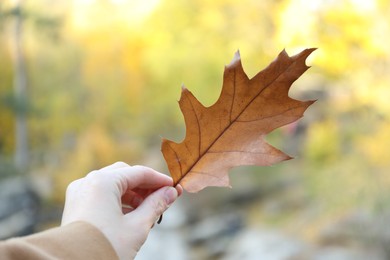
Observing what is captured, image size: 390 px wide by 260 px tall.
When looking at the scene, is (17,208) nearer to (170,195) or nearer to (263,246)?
(263,246)

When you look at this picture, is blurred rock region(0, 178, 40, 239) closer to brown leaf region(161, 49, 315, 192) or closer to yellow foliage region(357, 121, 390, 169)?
yellow foliage region(357, 121, 390, 169)

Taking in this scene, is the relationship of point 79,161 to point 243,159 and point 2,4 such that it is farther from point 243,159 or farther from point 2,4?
point 243,159

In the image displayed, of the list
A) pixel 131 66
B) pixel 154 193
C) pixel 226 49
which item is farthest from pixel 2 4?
pixel 154 193

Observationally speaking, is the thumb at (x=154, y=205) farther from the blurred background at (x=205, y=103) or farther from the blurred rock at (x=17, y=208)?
the blurred rock at (x=17, y=208)

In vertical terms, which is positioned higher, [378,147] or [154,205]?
[378,147]

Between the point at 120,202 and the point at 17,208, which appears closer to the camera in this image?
the point at 120,202

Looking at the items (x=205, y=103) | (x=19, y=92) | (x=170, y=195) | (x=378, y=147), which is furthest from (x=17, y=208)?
(x=170, y=195)

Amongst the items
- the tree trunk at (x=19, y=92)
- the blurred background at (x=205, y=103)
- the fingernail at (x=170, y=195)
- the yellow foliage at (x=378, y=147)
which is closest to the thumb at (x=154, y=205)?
the fingernail at (x=170, y=195)

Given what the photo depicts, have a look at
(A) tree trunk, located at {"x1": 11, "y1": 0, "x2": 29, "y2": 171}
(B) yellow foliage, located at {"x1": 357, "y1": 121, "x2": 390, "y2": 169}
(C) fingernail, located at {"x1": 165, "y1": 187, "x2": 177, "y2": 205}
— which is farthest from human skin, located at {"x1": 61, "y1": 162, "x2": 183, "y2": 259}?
(A) tree trunk, located at {"x1": 11, "y1": 0, "x2": 29, "y2": 171}
